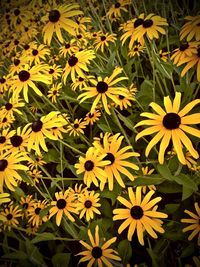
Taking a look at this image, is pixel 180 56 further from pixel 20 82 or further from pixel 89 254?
pixel 89 254

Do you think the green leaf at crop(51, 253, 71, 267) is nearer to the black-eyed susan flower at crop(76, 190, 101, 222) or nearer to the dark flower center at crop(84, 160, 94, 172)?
the black-eyed susan flower at crop(76, 190, 101, 222)

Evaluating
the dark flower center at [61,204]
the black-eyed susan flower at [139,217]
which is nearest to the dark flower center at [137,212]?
the black-eyed susan flower at [139,217]

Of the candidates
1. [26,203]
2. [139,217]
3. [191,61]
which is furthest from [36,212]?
[191,61]

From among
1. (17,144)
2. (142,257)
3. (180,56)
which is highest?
(180,56)

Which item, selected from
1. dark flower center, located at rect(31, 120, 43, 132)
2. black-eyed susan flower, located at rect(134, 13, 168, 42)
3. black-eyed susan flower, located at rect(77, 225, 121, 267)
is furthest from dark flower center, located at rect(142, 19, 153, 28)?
black-eyed susan flower, located at rect(77, 225, 121, 267)

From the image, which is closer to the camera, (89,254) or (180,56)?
(89,254)

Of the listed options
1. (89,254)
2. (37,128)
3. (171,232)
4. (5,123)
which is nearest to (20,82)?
(37,128)
